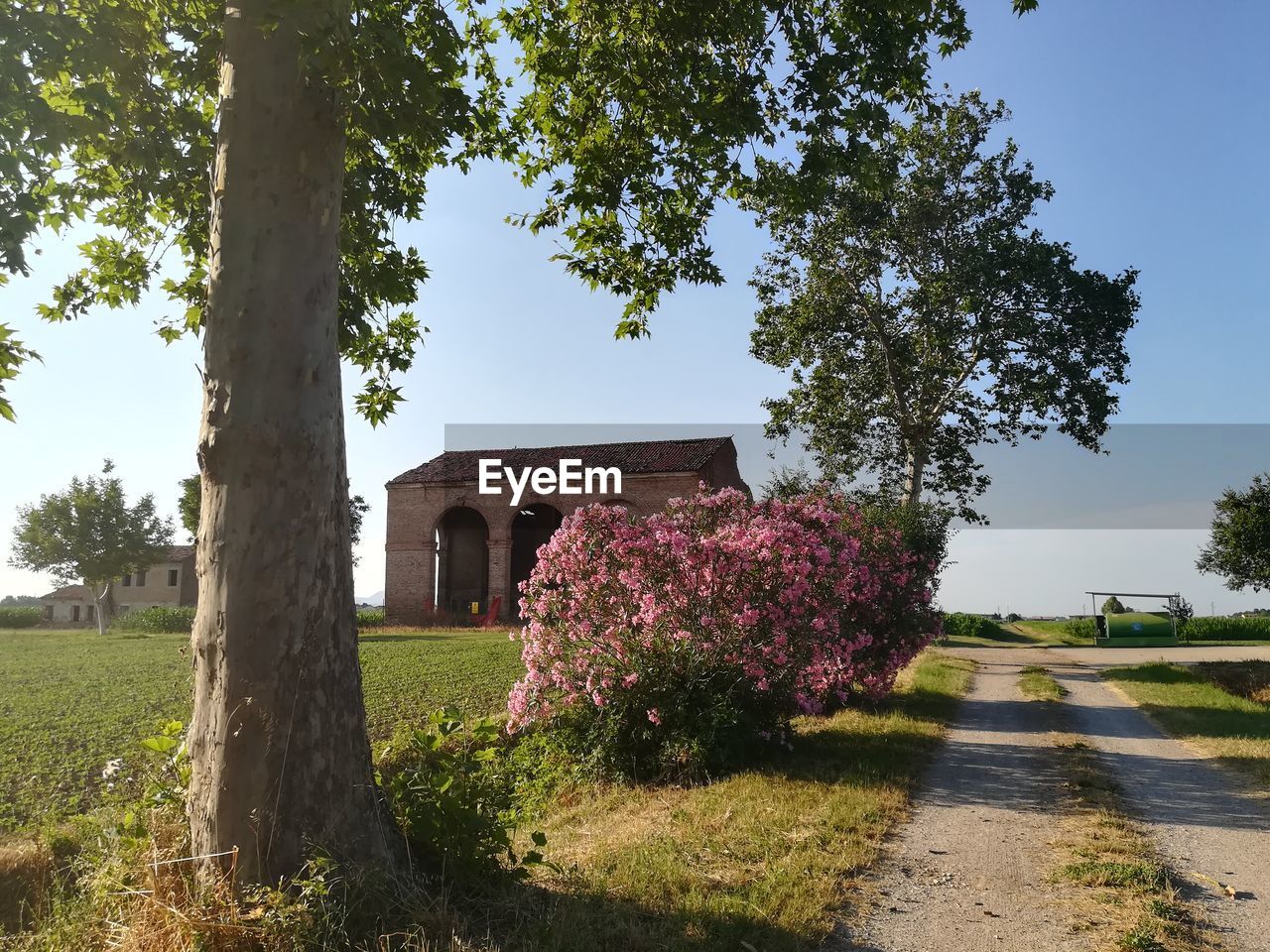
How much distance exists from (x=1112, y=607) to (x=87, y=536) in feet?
176

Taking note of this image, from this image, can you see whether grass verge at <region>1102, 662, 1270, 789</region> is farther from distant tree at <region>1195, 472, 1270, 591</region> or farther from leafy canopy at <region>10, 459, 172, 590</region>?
leafy canopy at <region>10, 459, 172, 590</region>

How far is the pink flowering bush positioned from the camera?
8.70 meters

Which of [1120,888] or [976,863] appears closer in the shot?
[1120,888]

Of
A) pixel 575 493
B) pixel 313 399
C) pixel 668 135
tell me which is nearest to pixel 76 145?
pixel 313 399

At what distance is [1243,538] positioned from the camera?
33.0m

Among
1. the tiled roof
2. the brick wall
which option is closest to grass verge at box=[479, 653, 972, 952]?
the tiled roof

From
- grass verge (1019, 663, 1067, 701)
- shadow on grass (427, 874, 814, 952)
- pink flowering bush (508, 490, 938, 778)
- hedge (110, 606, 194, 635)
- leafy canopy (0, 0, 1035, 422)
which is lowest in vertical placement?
grass verge (1019, 663, 1067, 701)

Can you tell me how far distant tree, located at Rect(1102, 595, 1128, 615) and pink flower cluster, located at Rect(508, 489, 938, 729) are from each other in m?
35.5

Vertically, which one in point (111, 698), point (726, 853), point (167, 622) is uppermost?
point (726, 853)

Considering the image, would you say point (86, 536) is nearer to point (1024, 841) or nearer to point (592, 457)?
point (592, 457)

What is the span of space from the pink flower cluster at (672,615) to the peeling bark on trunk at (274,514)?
4663mm

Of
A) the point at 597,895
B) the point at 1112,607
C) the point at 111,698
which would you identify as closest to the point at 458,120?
the point at 597,895

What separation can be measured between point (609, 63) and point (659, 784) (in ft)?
23.7

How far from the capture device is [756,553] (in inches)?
368
